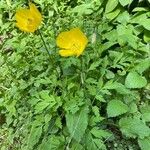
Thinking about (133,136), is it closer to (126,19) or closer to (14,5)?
(126,19)

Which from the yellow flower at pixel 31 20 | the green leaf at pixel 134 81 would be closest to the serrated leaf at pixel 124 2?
the green leaf at pixel 134 81

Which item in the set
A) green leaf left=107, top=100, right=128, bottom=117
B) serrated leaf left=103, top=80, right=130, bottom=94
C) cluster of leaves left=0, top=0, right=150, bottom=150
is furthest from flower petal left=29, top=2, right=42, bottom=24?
green leaf left=107, top=100, right=128, bottom=117

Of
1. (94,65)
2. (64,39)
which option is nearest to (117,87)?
(94,65)

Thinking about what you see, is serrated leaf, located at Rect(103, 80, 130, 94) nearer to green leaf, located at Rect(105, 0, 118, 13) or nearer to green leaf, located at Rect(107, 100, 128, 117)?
green leaf, located at Rect(107, 100, 128, 117)

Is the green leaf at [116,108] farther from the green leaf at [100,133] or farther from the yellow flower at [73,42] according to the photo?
the yellow flower at [73,42]

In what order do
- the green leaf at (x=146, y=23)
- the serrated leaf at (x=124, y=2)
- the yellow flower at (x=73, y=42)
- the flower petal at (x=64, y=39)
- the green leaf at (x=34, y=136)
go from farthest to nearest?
the serrated leaf at (x=124, y=2) < the green leaf at (x=146, y=23) < the green leaf at (x=34, y=136) < the flower petal at (x=64, y=39) < the yellow flower at (x=73, y=42)

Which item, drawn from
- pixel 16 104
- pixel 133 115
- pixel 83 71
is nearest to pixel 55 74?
pixel 83 71
